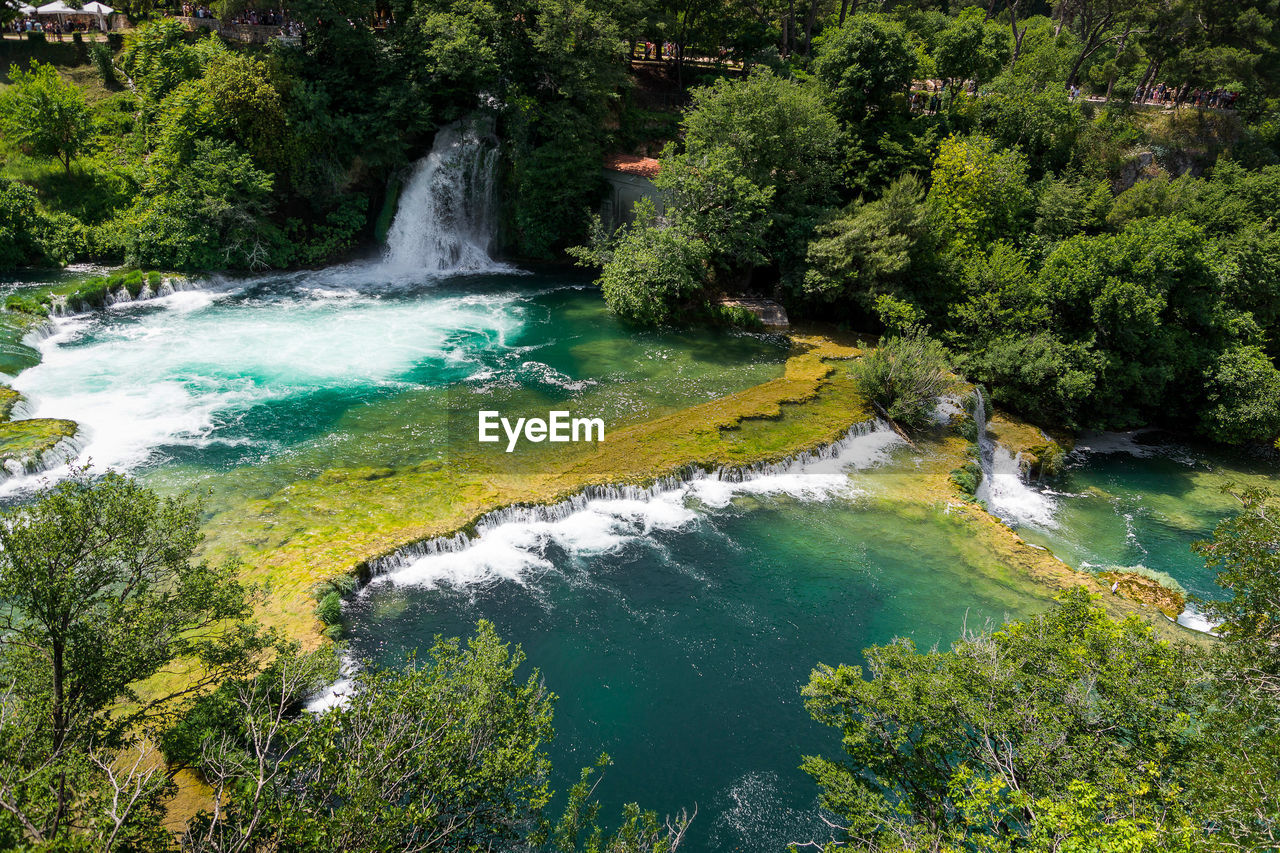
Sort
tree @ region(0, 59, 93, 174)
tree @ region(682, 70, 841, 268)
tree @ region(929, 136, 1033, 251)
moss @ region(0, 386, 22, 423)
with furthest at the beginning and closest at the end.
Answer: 1. tree @ region(929, 136, 1033, 251)
2. tree @ region(0, 59, 93, 174)
3. tree @ region(682, 70, 841, 268)
4. moss @ region(0, 386, 22, 423)

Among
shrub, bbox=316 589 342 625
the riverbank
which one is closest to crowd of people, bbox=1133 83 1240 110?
the riverbank

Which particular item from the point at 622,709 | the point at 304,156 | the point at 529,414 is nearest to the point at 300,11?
the point at 304,156

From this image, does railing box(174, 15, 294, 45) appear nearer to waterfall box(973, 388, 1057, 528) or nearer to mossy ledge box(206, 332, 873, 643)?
mossy ledge box(206, 332, 873, 643)

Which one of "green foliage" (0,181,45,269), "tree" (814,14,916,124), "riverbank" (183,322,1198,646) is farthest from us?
"tree" (814,14,916,124)

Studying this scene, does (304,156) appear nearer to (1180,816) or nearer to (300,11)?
(300,11)

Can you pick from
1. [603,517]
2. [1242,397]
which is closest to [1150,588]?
[1242,397]

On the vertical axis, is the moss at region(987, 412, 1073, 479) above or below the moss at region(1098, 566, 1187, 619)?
above

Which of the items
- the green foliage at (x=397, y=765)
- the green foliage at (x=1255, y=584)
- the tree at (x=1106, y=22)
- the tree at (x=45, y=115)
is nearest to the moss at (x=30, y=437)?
the green foliage at (x=397, y=765)

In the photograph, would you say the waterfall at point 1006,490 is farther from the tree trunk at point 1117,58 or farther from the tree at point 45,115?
the tree at point 45,115
